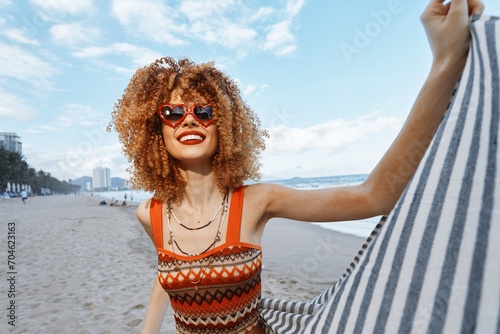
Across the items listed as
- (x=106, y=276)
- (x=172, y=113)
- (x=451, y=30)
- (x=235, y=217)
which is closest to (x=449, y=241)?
(x=451, y=30)

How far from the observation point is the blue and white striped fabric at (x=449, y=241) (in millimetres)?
669

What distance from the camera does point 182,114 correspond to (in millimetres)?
1854

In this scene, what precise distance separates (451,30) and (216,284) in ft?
4.92

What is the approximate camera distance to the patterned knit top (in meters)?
1.70

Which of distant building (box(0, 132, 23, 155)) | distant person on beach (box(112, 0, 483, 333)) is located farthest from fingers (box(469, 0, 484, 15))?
distant building (box(0, 132, 23, 155))

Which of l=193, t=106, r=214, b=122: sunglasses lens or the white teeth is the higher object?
l=193, t=106, r=214, b=122: sunglasses lens

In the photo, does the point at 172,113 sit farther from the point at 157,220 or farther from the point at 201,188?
the point at 157,220

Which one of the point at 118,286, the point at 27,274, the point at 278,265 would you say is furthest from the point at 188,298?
the point at 27,274

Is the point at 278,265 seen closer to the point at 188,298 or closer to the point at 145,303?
the point at 145,303

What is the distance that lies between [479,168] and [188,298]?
4.92ft

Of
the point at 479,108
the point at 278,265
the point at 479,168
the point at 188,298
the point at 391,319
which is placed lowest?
the point at 278,265

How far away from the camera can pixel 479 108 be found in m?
0.80

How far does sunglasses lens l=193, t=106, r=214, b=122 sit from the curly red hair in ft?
0.21

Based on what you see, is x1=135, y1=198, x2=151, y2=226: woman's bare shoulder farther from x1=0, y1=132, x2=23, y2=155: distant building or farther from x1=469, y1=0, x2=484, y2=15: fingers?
x1=0, y1=132, x2=23, y2=155: distant building
